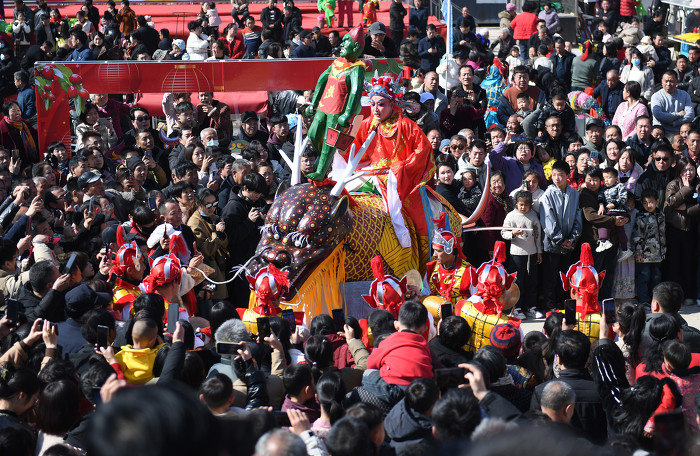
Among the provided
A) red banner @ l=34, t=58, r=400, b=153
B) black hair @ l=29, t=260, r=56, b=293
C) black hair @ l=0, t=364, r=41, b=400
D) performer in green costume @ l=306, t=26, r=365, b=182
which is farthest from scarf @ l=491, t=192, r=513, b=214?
black hair @ l=0, t=364, r=41, b=400

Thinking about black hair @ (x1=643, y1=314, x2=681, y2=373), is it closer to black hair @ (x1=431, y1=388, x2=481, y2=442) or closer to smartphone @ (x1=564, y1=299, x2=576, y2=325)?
smartphone @ (x1=564, y1=299, x2=576, y2=325)

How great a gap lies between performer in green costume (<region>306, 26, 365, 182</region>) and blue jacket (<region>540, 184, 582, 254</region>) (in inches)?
100

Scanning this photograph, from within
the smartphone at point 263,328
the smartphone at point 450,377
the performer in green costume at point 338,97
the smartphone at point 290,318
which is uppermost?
the performer in green costume at point 338,97

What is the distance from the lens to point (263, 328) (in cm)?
505

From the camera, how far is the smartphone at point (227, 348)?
4633 millimetres

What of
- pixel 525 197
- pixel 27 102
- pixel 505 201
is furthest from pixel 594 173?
pixel 27 102

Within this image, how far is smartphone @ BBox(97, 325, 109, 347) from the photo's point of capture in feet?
15.6

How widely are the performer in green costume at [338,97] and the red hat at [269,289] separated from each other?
916mm

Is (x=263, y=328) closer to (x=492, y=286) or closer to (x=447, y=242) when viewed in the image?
(x=492, y=286)

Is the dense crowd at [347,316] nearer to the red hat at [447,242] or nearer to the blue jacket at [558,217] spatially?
the blue jacket at [558,217]

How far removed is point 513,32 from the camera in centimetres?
1708

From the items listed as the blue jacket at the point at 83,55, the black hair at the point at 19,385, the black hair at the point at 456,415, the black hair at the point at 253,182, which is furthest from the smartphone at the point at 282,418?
the blue jacket at the point at 83,55

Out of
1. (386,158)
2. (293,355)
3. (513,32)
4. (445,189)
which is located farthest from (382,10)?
(293,355)

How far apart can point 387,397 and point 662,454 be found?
2.32 m
